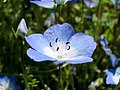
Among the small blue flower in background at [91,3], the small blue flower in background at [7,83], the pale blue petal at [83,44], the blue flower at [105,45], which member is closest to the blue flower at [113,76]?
the blue flower at [105,45]

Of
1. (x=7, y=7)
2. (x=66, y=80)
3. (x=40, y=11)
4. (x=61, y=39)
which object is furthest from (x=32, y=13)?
(x=61, y=39)

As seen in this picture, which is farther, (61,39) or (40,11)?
(40,11)

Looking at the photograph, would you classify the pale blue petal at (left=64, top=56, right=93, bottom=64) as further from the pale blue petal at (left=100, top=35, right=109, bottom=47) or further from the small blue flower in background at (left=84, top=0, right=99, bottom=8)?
the small blue flower in background at (left=84, top=0, right=99, bottom=8)


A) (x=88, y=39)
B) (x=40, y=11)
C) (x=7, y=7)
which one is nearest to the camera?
(x=88, y=39)

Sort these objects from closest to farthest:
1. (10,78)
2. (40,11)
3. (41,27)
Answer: (10,78) → (41,27) → (40,11)

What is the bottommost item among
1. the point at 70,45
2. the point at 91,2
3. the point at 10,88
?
the point at 10,88

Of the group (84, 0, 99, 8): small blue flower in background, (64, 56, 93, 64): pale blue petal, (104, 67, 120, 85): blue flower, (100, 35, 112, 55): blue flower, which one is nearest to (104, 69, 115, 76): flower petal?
(104, 67, 120, 85): blue flower

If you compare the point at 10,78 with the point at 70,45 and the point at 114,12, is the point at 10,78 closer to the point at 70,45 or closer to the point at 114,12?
the point at 70,45

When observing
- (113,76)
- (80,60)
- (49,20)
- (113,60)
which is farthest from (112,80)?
(49,20)
